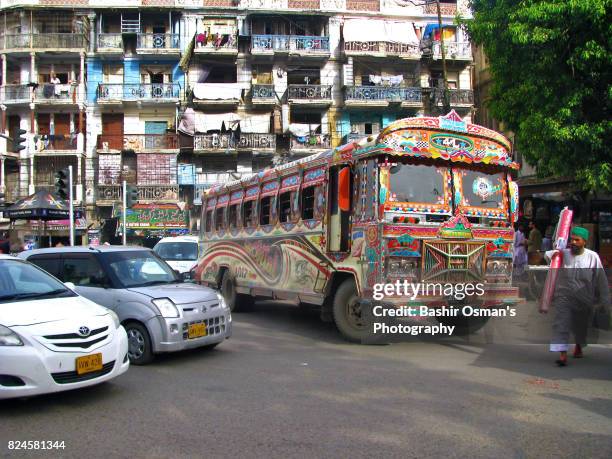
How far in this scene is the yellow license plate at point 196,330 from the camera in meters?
7.43

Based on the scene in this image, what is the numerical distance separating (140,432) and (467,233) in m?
5.57

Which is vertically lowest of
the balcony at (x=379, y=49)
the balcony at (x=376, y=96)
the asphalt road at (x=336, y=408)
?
the asphalt road at (x=336, y=408)

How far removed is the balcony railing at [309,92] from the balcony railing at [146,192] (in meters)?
8.31

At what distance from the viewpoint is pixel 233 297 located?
1345 cm

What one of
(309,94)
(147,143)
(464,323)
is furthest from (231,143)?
(464,323)

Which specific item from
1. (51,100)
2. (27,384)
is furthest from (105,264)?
(51,100)

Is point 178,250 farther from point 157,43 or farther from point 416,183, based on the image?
point 157,43

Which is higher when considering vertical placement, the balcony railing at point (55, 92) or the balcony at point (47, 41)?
the balcony at point (47, 41)

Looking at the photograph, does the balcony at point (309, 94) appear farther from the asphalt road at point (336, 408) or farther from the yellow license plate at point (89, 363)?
the yellow license plate at point (89, 363)

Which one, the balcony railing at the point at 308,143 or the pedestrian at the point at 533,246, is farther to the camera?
the balcony railing at the point at 308,143

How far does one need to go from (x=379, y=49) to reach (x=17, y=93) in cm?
2048

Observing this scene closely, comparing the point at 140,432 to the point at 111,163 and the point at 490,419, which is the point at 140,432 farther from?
the point at 111,163

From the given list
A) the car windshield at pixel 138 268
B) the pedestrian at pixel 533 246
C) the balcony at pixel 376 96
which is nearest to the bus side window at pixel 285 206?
the car windshield at pixel 138 268

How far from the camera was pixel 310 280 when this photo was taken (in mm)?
9930
